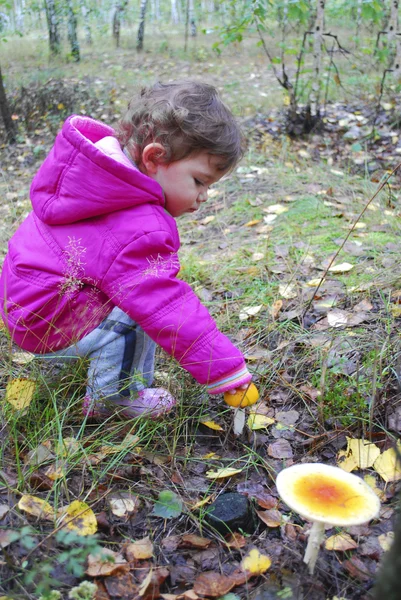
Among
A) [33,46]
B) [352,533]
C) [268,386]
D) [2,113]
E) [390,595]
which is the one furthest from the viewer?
[33,46]

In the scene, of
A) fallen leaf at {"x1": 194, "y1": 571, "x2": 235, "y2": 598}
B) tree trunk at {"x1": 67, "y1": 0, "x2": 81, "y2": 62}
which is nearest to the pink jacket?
fallen leaf at {"x1": 194, "y1": 571, "x2": 235, "y2": 598}

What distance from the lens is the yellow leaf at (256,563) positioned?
1.42 meters

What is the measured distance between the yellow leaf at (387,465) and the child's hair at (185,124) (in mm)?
1185

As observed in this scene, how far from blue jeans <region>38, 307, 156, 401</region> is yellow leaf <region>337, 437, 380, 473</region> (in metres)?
0.75

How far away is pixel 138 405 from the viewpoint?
6.51ft

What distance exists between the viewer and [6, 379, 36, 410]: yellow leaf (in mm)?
1813

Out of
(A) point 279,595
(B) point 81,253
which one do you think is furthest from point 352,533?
(B) point 81,253

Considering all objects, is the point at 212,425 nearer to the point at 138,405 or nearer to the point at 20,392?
the point at 138,405

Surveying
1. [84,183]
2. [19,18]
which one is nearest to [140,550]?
[84,183]

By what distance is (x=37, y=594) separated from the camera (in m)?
1.28

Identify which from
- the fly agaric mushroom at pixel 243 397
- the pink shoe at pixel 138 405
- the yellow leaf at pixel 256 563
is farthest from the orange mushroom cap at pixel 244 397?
the yellow leaf at pixel 256 563

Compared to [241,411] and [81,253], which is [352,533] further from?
[81,253]

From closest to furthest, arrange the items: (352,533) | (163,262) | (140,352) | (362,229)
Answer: (352,533)
(163,262)
(140,352)
(362,229)

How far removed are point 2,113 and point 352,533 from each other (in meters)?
6.82
